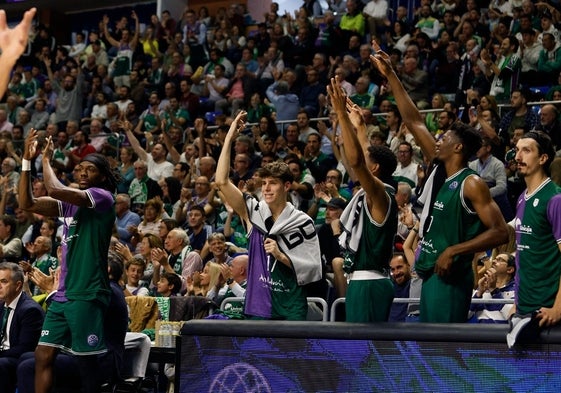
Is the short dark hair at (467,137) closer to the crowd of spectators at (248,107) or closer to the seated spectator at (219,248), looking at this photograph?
the crowd of spectators at (248,107)

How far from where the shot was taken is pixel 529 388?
16.1 ft

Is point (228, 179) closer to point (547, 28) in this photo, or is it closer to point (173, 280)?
point (173, 280)

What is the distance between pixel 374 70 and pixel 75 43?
10.0 meters

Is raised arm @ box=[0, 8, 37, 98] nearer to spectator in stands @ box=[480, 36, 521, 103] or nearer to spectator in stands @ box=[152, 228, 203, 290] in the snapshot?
spectator in stands @ box=[152, 228, 203, 290]

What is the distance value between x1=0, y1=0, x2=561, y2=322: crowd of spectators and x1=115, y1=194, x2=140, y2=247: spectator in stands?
0.06 feet

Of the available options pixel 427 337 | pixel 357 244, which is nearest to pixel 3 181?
pixel 357 244

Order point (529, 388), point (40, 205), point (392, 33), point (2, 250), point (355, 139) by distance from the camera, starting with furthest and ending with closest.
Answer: point (392, 33), point (2, 250), point (40, 205), point (355, 139), point (529, 388)

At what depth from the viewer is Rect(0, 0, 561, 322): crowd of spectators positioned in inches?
461

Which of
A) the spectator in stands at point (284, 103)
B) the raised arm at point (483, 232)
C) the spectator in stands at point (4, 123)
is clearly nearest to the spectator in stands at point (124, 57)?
the spectator in stands at point (4, 123)

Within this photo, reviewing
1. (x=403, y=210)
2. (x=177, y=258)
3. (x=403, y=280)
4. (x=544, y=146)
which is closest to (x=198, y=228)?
(x=177, y=258)

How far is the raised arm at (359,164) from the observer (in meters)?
5.93

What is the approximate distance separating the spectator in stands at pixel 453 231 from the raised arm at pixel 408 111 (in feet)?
1.18

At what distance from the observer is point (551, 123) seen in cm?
1168

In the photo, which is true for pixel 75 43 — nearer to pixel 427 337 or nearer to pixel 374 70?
pixel 374 70
